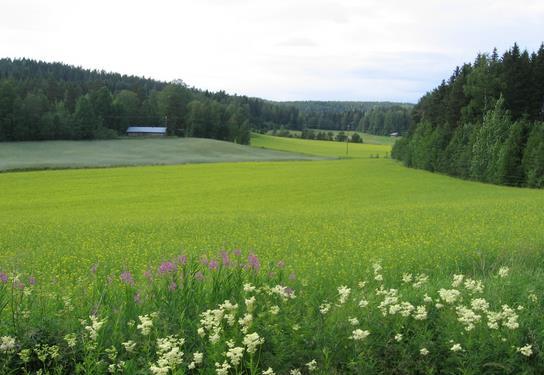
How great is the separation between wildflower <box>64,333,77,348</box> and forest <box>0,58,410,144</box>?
312 feet

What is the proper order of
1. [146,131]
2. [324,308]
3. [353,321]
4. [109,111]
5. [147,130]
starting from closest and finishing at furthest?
[353,321] → [324,308] → [109,111] → [146,131] → [147,130]

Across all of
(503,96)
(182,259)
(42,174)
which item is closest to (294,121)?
(503,96)

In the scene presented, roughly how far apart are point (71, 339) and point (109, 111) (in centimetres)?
11268

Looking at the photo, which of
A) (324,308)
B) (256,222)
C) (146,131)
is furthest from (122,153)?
(324,308)

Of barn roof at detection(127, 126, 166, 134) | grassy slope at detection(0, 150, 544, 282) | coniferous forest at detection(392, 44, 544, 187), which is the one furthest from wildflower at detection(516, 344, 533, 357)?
barn roof at detection(127, 126, 166, 134)

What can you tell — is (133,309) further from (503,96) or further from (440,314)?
(503,96)

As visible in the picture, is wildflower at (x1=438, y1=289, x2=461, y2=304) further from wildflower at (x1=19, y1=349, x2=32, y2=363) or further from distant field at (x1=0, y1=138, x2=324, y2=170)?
distant field at (x1=0, y1=138, x2=324, y2=170)

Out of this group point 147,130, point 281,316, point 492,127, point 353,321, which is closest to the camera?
point 353,321

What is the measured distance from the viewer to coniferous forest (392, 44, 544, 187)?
53.3m

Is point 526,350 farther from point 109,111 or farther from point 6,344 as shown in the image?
point 109,111

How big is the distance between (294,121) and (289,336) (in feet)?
618

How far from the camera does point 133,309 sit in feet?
17.3

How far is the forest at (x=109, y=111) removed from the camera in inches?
3597

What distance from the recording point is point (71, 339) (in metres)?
4.31
